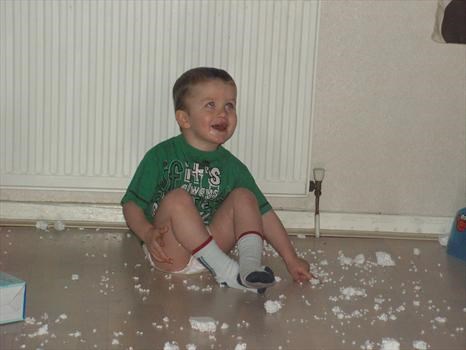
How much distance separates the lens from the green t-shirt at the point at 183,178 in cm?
209

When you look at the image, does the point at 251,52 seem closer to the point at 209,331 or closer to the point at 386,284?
the point at 386,284

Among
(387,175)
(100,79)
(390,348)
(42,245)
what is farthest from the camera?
(387,175)

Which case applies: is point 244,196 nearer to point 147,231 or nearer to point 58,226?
point 147,231

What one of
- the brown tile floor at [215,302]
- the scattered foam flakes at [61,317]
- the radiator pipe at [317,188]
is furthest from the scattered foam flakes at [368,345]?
the radiator pipe at [317,188]

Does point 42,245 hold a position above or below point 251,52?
below

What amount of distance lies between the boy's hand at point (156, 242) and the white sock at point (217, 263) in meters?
0.08

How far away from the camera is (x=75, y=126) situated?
248 centimetres

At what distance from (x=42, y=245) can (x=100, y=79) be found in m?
0.49

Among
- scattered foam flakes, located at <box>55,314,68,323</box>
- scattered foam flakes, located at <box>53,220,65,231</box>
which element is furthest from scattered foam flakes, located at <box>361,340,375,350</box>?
scattered foam flakes, located at <box>53,220,65,231</box>

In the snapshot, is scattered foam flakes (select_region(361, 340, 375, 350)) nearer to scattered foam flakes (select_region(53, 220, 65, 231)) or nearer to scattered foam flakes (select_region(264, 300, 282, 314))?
scattered foam flakes (select_region(264, 300, 282, 314))

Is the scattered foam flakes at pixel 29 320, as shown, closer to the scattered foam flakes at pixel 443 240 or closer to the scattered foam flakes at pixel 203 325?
the scattered foam flakes at pixel 203 325

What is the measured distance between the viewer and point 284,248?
6.89ft

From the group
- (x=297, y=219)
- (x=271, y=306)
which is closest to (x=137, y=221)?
(x=271, y=306)

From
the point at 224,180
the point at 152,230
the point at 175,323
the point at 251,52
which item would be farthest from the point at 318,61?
Result: the point at 175,323
